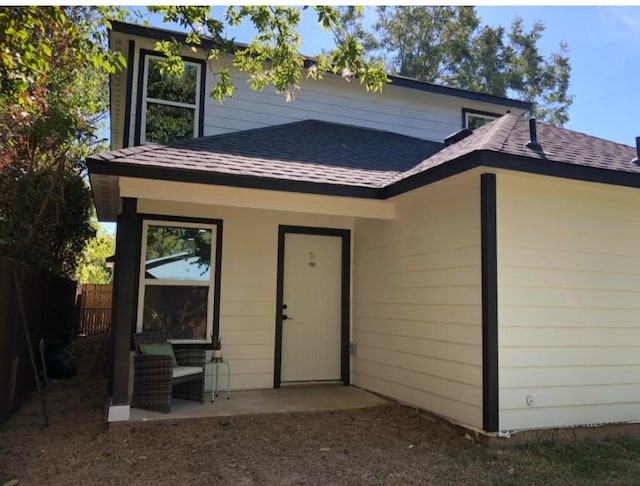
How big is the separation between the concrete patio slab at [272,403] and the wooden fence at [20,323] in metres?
1.42

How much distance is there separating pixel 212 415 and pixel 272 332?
5.69 feet

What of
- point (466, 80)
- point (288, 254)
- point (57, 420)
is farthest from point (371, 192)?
point (466, 80)

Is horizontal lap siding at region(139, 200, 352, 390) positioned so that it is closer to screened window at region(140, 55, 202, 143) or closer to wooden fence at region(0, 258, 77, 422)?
screened window at region(140, 55, 202, 143)

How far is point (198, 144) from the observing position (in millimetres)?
6156

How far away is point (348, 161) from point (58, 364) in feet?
17.7

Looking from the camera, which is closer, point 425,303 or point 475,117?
point 425,303

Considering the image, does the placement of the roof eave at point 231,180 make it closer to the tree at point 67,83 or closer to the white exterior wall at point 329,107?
the tree at point 67,83

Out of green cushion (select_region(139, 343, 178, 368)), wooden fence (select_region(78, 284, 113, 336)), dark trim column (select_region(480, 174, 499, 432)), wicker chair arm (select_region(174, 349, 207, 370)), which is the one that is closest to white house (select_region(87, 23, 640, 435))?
dark trim column (select_region(480, 174, 499, 432))

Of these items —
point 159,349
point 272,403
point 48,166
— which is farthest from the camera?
point 48,166

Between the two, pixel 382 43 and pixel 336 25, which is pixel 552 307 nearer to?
pixel 336 25

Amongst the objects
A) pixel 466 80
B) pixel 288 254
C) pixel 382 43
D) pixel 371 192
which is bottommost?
pixel 288 254

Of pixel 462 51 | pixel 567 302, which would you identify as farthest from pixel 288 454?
pixel 462 51

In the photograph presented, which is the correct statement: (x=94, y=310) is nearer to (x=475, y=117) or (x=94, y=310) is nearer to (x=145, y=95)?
(x=145, y=95)

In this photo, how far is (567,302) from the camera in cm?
490
